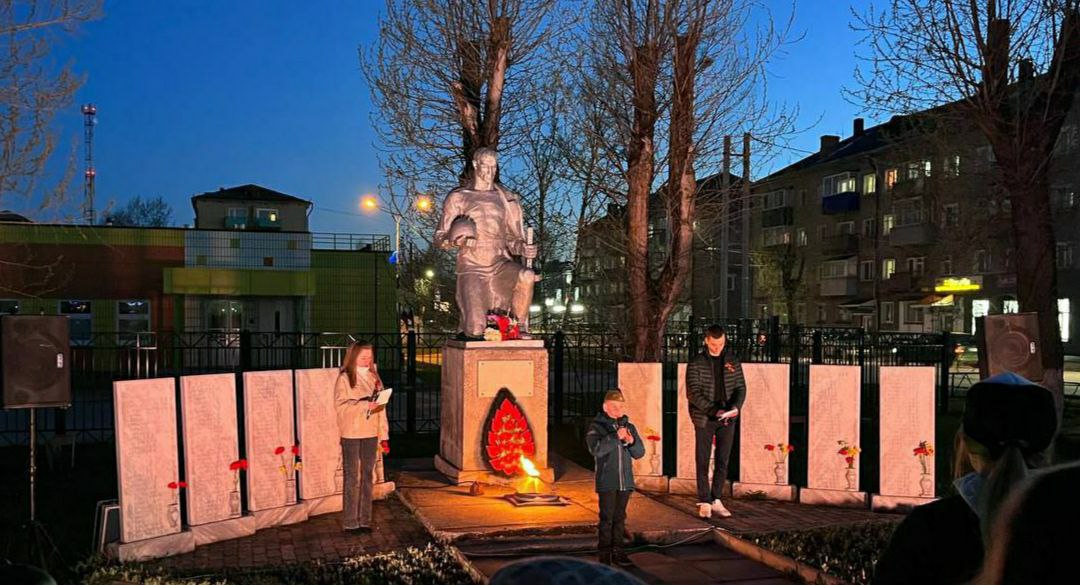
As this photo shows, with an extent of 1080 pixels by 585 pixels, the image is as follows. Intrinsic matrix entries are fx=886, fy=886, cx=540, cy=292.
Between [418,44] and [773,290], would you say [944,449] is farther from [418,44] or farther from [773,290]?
[773,290]

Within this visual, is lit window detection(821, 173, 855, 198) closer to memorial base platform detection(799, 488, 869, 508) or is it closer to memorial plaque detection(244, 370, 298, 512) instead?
memorial base platform detection(799, 488, 869, 508)

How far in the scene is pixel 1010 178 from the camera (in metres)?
11.2

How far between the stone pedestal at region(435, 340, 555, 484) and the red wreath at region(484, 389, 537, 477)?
0.27ft

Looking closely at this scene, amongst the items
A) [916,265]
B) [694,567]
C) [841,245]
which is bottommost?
[694,567]

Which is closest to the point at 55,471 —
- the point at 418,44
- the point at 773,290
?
the point at 418,44

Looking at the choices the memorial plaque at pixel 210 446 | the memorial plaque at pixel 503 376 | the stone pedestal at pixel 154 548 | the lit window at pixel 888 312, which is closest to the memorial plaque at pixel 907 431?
the memorial plaque at pixel 503 376

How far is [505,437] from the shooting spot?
9531 mm

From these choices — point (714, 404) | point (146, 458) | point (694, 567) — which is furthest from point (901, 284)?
point (146, 458)

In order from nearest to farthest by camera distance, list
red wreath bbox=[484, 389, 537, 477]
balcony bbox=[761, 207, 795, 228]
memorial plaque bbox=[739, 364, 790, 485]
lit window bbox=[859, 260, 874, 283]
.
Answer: memorial plaque bbox=[739, 364, 790, 485]
red wreath bbox=[484, 389, 537, 477]
lit window bbox=[859, 260, 874, 283]
balcony bbox=[761, 207, 795, 228]

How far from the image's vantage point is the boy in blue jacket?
22.6 ft

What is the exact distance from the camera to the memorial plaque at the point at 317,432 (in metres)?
8.54

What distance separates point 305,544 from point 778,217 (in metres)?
50.8

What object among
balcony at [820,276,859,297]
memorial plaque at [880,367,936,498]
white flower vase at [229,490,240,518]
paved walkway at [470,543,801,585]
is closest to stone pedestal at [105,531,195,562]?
white flower vase at [229,490,240,518]

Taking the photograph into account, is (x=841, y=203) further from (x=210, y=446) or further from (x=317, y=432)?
(x=210, y=446)
